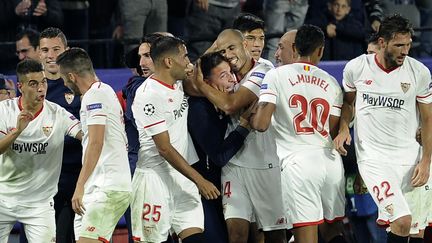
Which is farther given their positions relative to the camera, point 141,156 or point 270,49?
point 270,49

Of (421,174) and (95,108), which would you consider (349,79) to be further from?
(95,108)

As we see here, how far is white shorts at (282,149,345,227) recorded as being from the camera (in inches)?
428

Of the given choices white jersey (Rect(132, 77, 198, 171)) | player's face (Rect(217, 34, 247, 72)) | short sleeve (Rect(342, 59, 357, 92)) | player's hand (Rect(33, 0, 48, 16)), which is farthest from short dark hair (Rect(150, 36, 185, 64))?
player's hand (Rect(33, 0, 48, 16))

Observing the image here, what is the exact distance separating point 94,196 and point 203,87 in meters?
1.38

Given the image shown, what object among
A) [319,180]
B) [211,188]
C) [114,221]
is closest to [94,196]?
[114,221]

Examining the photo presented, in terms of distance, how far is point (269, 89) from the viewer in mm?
10742

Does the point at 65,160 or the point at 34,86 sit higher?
the point at 34,86

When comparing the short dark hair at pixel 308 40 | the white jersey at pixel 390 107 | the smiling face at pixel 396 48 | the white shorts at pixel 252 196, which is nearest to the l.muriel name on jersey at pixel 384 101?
the white jersey at pixel 390 107

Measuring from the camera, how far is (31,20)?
14.7 m

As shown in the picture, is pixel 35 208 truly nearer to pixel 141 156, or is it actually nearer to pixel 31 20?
pixel 141 156

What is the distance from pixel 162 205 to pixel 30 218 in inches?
52.9

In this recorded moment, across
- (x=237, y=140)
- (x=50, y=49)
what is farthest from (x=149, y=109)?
(x=50, y=49)

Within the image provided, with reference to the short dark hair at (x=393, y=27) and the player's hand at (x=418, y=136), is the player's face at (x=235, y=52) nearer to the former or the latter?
the short dark hair at (x=393, y=27)

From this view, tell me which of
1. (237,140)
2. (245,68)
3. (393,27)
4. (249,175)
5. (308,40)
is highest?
(393,27)
